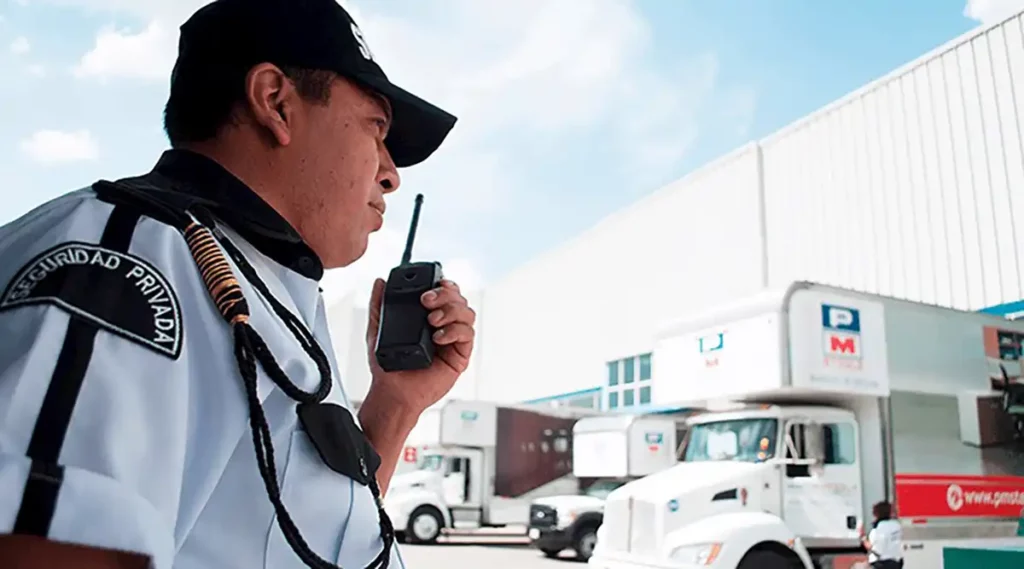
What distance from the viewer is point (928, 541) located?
27.9ft

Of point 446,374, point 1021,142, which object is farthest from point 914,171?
point 446,374

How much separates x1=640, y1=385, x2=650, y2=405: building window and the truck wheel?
31.9 feet

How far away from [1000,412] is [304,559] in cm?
1014

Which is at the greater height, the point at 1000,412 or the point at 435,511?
the point at 1000,412

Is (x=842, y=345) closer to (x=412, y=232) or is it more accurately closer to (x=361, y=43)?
(x=412, y=232)

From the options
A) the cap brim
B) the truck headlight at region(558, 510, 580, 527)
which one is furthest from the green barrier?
the truck headlight at region(558, 510, 580, 527)

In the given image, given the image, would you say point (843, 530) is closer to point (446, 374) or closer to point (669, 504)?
point (669, 504)

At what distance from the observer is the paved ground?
13.7m

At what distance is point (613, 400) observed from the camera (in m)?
26.8

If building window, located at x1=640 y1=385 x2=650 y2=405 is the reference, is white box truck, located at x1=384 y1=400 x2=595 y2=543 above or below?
below

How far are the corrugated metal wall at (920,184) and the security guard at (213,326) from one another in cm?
1640

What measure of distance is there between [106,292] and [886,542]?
27.9 feet

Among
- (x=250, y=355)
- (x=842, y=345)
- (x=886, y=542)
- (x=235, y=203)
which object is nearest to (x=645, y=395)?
(x=842, y=345)

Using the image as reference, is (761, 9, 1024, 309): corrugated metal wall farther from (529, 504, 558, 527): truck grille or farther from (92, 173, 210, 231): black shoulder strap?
(92, 173, 210, 231): black shoulder strap
